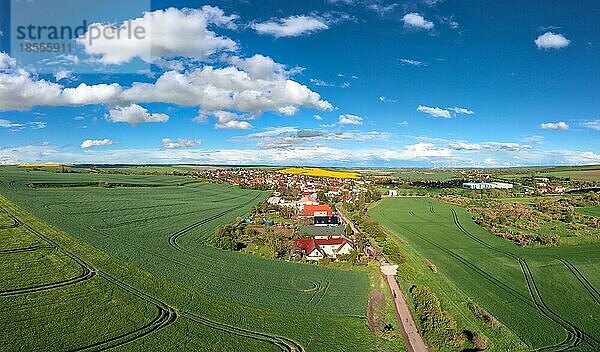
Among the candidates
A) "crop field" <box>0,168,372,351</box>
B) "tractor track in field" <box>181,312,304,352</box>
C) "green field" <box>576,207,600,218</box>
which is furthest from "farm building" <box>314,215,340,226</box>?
"green field" <box>576,207,600,218</box>

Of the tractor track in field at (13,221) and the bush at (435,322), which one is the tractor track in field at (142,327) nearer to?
the tractor track in field at (13,221)

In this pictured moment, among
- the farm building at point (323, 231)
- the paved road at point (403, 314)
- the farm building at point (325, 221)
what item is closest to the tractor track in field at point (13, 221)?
the farm building at point (323, 231)

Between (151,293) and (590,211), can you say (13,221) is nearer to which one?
(151,293)

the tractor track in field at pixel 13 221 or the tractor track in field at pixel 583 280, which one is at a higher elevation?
the tractor track in field at pixel 13 221

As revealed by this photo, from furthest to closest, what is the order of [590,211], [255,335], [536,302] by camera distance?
[590,211] → [536,302] → [255,335]

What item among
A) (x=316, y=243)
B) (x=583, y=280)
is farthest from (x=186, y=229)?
(x=583, y=280)

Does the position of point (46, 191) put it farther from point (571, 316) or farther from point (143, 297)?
point (571, 316)
